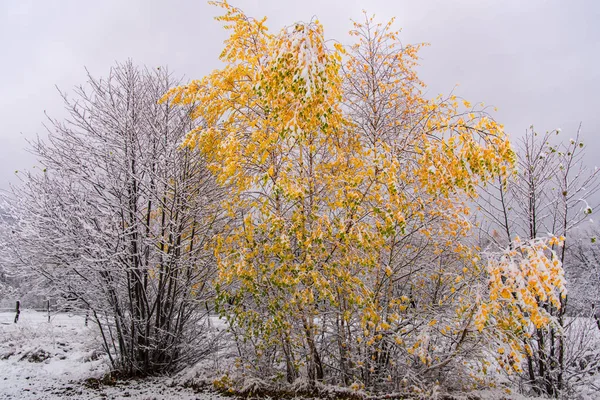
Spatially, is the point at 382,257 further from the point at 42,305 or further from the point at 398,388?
the point at 42,305

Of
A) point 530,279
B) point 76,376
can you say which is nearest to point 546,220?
point 530,279

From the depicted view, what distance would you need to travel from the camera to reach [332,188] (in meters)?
4.55

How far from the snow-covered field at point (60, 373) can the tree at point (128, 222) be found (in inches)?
24.0

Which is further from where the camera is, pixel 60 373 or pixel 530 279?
pixel 60 373

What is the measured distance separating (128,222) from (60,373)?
3.46 meters

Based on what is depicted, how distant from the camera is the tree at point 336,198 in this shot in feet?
13.1

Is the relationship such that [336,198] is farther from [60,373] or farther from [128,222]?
[60,373]

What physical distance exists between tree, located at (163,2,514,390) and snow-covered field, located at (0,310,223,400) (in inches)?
58.0

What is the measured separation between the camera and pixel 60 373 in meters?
6.71

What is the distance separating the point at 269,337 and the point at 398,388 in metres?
1.90

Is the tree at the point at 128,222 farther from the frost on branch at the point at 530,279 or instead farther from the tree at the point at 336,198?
the frost on branch at the point at 530,279

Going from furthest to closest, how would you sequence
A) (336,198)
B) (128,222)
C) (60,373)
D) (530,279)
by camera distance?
(60,373), (128,222), (336,198), (530,279)

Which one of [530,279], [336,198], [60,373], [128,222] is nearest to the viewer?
[530,279]

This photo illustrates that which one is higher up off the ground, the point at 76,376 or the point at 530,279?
the point at 530,279
